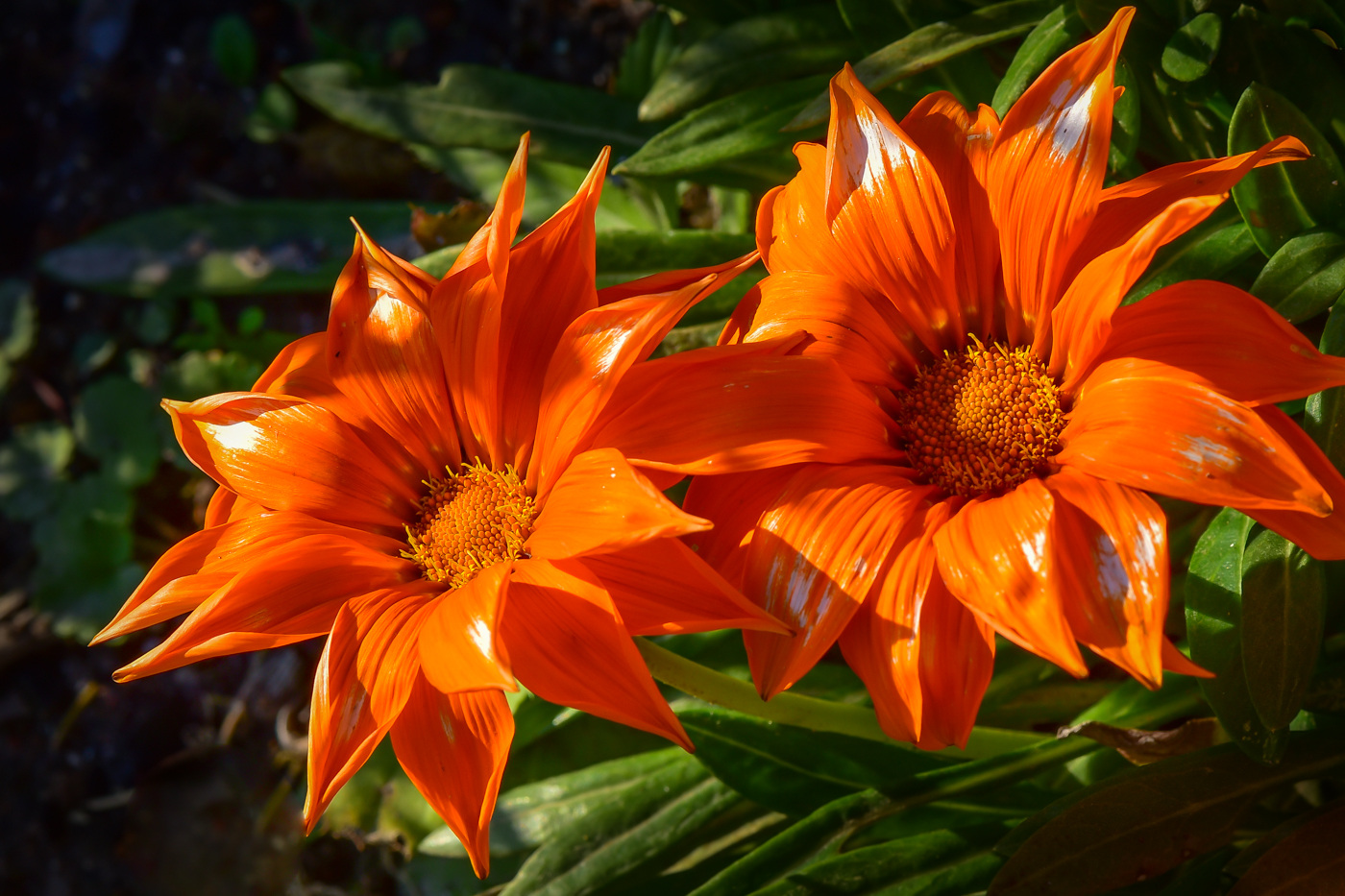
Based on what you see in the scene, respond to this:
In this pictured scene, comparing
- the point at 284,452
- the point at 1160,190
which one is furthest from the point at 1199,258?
the point at 284,452

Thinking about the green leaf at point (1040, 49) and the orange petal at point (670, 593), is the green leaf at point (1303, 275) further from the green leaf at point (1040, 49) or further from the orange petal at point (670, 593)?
the orange petal at point (670, 593)

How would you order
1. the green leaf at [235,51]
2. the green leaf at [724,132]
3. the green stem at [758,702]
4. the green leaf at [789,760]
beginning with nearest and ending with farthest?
the green stem at [758,702] < the green leaf at [789,760] < the green leaf at [724,132] < the green leaf at [235,51]

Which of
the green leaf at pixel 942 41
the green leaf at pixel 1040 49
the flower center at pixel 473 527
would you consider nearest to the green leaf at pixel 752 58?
the green leaf at pixel 942 41

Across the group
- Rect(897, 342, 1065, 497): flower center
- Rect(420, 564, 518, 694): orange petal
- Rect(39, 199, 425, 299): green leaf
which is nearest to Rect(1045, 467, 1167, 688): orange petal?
Rect(897, 342, 1065, 497): flower center

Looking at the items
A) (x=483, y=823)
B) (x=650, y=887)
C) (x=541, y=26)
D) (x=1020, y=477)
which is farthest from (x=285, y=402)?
(x=541, y=26)

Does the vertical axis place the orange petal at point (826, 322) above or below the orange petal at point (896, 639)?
above

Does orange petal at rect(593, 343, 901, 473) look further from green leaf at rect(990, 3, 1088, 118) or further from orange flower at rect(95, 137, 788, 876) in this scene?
green leaf at rect(990, 3, 1088, 118)
